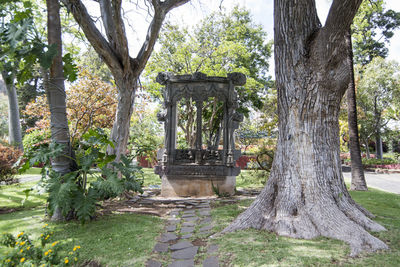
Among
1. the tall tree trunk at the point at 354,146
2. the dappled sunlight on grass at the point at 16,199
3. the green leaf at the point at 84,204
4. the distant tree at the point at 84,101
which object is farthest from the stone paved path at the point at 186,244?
the distant tree at the point at 84,101

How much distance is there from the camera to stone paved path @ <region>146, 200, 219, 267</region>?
276 centimetres

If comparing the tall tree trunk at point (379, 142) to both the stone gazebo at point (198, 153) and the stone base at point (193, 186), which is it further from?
the stone base at point (193, 186)

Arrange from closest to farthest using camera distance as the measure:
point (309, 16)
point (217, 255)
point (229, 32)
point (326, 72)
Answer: point (217, 255)
point (326, 72)
point (309, 16)
point (229, 32)

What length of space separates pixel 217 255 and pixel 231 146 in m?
4.97

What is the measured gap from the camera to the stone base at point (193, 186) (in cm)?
723

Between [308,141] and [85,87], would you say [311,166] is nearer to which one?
[308,141]

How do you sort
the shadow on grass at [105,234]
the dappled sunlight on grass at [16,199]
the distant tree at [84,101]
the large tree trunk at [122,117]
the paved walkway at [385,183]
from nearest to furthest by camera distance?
the shadow on grass at [105,234] → the dappled sunlight on grass at [16,199] → the large tree trunk at [122,117] → the paved walkway at [385,183] → the distant tree at [84,101]

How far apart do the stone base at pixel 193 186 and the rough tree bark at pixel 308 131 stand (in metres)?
3.52

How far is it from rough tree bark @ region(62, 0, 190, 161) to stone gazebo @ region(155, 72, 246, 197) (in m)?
1.09

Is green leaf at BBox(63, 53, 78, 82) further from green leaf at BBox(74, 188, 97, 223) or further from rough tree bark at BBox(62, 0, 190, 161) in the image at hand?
green leaf at BBox(74, 188, 97, 223)

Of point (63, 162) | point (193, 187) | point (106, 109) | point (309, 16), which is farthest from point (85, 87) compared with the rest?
point (309, 16)

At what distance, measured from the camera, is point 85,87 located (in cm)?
1195

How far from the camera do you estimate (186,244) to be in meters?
3.32

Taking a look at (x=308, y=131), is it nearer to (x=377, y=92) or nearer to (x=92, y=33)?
(x=92, y=33)
